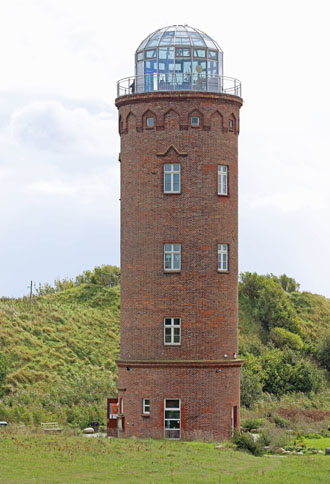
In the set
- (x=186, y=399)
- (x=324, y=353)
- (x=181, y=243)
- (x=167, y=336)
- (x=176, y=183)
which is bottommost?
(x=186, y=399)

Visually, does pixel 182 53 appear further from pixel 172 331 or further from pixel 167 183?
pixel 172 331

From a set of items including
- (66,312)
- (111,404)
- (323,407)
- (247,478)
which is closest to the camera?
(247,478)

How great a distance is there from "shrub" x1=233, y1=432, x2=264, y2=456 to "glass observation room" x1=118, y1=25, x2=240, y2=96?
52.3 feet

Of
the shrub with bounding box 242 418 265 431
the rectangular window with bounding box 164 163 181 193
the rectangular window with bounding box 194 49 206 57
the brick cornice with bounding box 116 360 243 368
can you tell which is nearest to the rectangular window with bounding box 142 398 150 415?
the brick cornice with bounding box 116 360 243 368

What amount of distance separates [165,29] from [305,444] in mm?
20466

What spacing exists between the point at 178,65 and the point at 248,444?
1752 centimetres

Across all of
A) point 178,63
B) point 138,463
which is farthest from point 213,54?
point 138,463

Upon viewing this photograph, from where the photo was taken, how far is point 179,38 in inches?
1638

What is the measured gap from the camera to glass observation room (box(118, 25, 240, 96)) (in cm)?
4103

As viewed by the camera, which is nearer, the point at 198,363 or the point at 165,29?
the point at 198,363

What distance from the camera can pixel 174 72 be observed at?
41.0 meters

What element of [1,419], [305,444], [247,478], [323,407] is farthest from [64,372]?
[247,478]

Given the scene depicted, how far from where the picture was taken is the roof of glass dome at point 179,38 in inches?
1634

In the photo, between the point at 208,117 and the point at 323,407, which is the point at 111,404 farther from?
the point at 323,407
